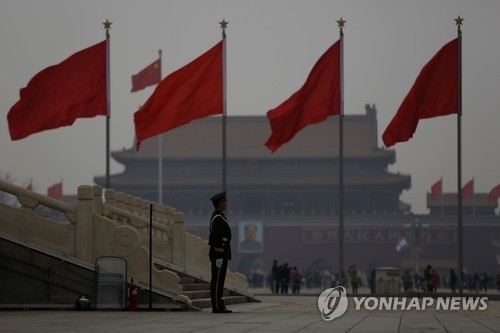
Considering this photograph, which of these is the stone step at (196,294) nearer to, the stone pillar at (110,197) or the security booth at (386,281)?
the stone pillar at (110,197)

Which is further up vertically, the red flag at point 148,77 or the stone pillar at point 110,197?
the red flag at point 148,77

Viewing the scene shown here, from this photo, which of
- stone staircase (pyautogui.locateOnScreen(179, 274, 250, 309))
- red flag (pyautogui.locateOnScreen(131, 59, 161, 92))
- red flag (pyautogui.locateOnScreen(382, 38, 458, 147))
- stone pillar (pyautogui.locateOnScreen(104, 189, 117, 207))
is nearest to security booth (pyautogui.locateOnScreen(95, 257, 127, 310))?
stone staircase (pyautogui.locateOnScreen(179, 274, 250, 309))

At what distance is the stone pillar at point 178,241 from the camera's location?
61.0ft

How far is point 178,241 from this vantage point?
18750 mm

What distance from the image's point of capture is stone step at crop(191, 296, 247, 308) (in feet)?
55.3

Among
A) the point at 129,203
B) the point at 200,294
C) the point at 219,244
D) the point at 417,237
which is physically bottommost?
the point at 200,294

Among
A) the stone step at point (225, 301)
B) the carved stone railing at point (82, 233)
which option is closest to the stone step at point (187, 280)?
the stone step at point (225, 301)

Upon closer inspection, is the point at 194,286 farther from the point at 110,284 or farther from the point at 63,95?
the point at 63,95

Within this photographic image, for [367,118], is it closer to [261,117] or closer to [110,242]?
[261,117]

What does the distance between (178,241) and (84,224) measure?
Answer: 118 inches

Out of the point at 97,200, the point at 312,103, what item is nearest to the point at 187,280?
the point at 97,200

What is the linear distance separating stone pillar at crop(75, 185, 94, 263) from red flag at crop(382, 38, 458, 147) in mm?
8071

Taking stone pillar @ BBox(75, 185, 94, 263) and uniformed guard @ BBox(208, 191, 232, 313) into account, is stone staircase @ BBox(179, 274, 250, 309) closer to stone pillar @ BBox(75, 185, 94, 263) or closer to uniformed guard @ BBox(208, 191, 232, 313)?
stone pillar @ BBox(75, 185, 94, 263)

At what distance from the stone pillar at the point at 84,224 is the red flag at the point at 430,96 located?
8071 mm
